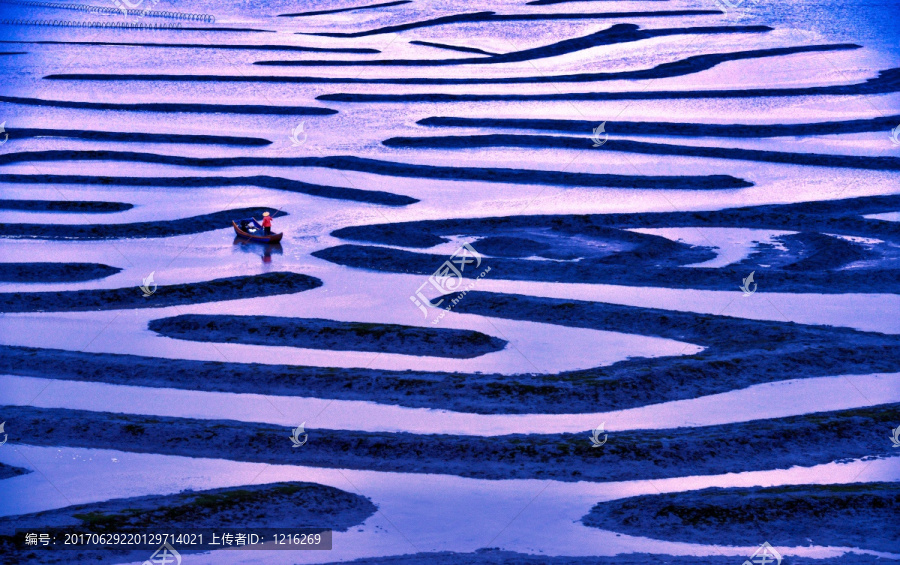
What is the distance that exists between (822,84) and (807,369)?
3100cm

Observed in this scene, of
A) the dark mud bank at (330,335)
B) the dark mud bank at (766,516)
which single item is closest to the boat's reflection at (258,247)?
the dark mud bank at (330,335)

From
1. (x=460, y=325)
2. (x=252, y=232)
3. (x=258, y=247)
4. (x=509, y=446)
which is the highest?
(x=252, y=232)

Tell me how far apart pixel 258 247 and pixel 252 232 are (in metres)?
0.44

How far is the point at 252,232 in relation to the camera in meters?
22.5

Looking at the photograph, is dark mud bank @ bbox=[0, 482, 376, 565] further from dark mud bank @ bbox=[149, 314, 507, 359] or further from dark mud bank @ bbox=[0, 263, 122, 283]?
dark mud bank @ bbox=[0, 263, 122, 283]

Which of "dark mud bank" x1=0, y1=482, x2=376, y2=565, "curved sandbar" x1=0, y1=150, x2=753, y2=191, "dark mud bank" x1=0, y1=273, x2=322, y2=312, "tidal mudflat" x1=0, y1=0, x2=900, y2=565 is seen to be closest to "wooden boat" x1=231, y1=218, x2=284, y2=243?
"tidal mudflat" x1=0, y1=0, x2=900, y2=565

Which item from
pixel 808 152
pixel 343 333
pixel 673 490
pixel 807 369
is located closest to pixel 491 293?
pixel 343 333

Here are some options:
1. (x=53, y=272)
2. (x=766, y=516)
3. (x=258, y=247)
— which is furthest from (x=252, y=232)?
(x=766, y=516)

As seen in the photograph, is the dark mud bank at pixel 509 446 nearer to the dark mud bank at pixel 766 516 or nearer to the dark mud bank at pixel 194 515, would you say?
the dark mud bank at pixel 766 516

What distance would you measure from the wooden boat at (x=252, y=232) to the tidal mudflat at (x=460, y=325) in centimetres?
8

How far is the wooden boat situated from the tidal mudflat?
Result: 0.25ft

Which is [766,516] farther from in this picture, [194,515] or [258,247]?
[258,247]

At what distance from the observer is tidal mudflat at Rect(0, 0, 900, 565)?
11469mm

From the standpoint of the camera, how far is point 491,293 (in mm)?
19078
